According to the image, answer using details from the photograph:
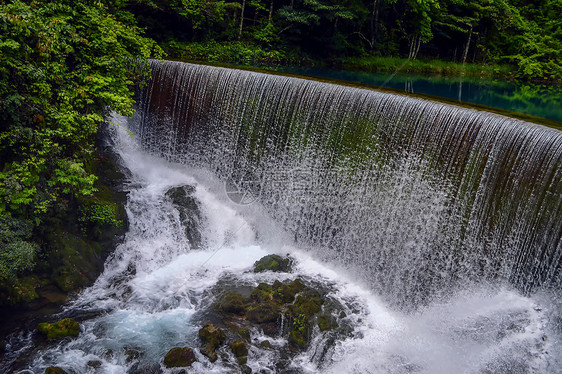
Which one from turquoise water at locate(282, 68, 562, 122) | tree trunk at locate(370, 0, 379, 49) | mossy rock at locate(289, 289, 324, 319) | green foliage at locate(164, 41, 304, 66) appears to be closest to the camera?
mossy rock at locate(289, 289, 324, 319)

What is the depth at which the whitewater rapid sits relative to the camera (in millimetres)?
6945

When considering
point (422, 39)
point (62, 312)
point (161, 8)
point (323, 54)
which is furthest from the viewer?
point (422, 39)

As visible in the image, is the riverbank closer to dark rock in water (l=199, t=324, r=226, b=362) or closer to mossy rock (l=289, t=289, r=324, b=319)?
dark rock in water (l=199, t=324, r=226, b=362)

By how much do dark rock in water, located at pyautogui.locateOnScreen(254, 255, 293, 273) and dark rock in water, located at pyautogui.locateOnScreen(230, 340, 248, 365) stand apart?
239 cm

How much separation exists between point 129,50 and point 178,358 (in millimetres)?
7504

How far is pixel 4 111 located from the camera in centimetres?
724

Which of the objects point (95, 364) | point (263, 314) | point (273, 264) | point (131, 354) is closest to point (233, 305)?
point (263, 314)

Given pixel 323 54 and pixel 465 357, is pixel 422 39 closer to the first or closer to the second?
pixel 323 54

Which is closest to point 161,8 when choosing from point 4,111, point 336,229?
point 4,111

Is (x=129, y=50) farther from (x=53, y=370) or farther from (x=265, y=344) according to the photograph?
(x=265, y=344)

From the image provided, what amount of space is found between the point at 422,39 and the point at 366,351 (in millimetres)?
20105

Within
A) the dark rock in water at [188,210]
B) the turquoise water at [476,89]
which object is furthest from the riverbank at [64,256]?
the turquoise water at [476,89]

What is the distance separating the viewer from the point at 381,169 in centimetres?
905

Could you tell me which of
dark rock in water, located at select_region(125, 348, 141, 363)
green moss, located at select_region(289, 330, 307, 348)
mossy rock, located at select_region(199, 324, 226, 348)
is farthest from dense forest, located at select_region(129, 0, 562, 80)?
green moss, located at select_region(289, 330, 307, 348)
